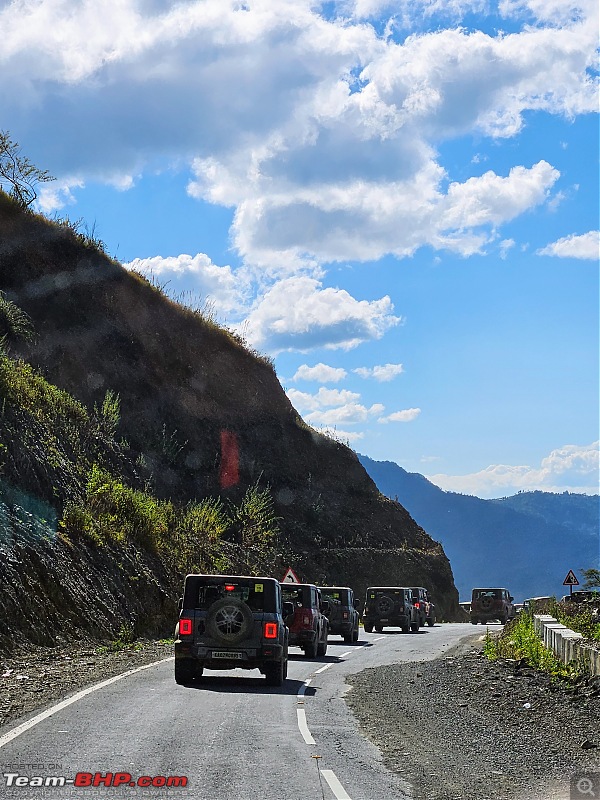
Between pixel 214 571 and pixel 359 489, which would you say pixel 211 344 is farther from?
pixel 214 571

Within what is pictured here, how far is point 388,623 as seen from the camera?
138 feet

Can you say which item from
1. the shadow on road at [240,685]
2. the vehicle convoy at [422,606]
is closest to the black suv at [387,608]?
the vehicle convoy at [422,606]

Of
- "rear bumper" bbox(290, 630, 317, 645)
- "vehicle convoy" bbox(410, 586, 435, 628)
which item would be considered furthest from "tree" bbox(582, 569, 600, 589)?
"rear bumper" bbox(290, 630, 317, 645)

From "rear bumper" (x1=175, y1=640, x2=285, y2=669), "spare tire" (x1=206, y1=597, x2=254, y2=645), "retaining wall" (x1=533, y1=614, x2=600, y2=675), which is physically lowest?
"rear bumper" (x1=175, y1=640, x2=285, y2=669)

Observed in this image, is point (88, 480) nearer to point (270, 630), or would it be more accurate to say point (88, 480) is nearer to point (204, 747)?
point (270, 630)

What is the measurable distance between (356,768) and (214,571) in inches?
1254

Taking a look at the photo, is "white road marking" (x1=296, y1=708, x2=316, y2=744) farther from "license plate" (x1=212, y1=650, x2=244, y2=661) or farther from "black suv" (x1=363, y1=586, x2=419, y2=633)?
"black suv" (x1=363, y1=586, x2=419, y2=633)

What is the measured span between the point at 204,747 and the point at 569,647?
8806mm

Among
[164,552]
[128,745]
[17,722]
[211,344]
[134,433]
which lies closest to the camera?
[128,745]

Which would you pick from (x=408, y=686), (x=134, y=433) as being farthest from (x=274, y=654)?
(x=134, y=433)

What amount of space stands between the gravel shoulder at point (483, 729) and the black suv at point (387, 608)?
70.5ft

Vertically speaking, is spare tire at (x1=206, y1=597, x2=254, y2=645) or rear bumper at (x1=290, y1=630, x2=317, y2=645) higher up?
spare tire at (x1=206, y1=597, x2=254, y2=645)

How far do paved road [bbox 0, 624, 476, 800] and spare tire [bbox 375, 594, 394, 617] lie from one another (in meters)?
25.1

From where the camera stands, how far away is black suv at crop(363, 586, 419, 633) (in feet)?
138
